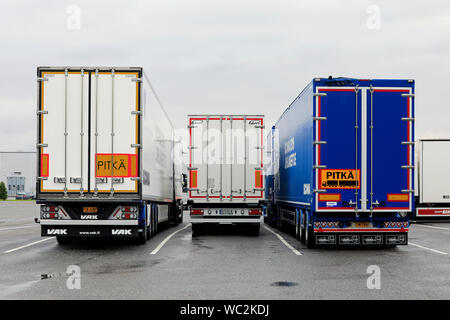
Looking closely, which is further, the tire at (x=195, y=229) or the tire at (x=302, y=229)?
the tire at (x=195, y=229)

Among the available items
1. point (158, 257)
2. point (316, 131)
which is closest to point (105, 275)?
point (158, 257)

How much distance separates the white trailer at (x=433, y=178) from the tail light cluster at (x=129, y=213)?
1642 centimetres

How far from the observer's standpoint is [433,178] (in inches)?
1029

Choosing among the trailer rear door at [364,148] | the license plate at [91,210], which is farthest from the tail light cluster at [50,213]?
the trailer rear door at [364,148]

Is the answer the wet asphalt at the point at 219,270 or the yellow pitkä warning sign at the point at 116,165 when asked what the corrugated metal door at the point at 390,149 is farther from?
the yellow pitkä warning sign at the point at 116,165

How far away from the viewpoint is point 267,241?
1667 cm

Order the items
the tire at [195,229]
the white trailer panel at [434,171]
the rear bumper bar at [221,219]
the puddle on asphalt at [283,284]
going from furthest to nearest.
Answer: the white trailer panel at [434,171], the tire at [195,229], the rear bumper bar at [221,219], the puddle on asphalt at [283,284]

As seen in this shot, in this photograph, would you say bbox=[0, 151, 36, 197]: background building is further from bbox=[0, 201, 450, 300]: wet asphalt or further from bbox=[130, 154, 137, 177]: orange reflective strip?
bbox=[130, 154, 137, 177]: orange reflective strip

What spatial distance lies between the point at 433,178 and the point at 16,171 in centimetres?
9902

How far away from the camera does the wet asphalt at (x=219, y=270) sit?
8102mm

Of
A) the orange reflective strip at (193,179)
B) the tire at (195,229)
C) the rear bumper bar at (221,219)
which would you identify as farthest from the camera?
the tire at (195,229)

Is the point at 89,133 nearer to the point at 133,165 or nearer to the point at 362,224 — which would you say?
the point at 133,165

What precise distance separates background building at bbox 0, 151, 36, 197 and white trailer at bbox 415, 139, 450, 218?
96.0 m

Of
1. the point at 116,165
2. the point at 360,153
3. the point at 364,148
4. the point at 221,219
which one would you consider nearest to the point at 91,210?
the point at 116,165
